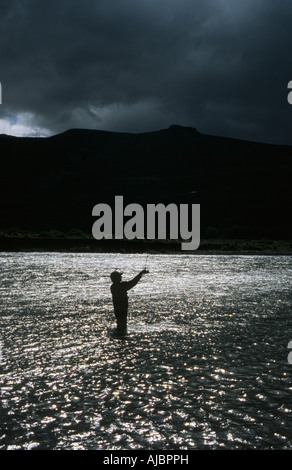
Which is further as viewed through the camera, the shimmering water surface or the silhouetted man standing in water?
the silhouetted man standing in water

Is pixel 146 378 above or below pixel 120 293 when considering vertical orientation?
below

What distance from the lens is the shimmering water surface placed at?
7.90m

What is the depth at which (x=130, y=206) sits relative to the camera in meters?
159

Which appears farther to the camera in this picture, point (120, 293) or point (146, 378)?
point (120, 293)

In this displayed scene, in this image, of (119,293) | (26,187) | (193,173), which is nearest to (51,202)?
(26,187)

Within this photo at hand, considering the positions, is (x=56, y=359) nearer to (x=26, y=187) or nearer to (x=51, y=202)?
(x=51, y=202)

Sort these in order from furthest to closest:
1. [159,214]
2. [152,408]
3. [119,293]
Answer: [159,214] → [119,293] → [152,408]

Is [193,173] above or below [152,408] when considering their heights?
above

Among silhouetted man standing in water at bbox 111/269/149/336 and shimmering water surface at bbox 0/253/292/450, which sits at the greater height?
silhouetted man standing in water at bbox 111/269/149/336

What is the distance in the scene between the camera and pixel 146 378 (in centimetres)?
1087

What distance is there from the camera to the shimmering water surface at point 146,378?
790 cm

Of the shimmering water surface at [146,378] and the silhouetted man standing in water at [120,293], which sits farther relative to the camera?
the silhouetted man standing in water at [120,293]

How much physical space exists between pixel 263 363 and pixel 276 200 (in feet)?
494

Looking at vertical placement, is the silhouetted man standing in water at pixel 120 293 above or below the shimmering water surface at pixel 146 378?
above
